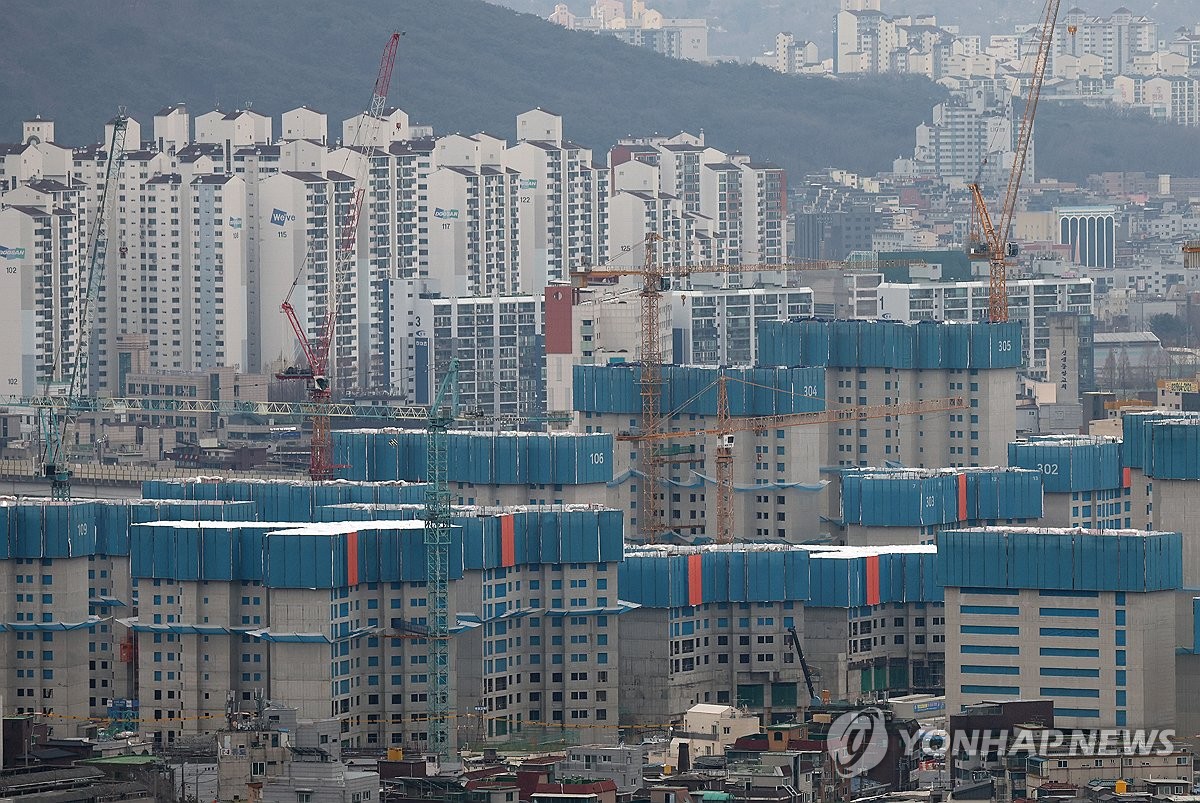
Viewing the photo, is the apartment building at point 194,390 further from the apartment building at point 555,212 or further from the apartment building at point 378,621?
the apartment building at point 378,621

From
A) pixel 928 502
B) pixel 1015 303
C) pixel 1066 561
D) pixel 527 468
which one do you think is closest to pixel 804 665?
pixel 928 502

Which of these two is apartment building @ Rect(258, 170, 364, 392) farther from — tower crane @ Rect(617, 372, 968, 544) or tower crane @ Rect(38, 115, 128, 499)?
tower crane @ Rect(617, 372, 968, 544)

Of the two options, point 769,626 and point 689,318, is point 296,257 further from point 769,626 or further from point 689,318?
point 769,626

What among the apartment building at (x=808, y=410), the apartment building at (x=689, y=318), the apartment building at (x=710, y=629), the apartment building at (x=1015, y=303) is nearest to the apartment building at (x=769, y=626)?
the apartment building at (x=710, y=629)

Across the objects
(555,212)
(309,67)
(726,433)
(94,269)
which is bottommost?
(726,433)

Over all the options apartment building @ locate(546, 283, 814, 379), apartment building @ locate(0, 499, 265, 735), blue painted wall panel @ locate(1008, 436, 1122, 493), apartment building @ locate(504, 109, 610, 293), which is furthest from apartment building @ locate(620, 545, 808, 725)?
apartment building @ locate(504, 109, 610, 293)
